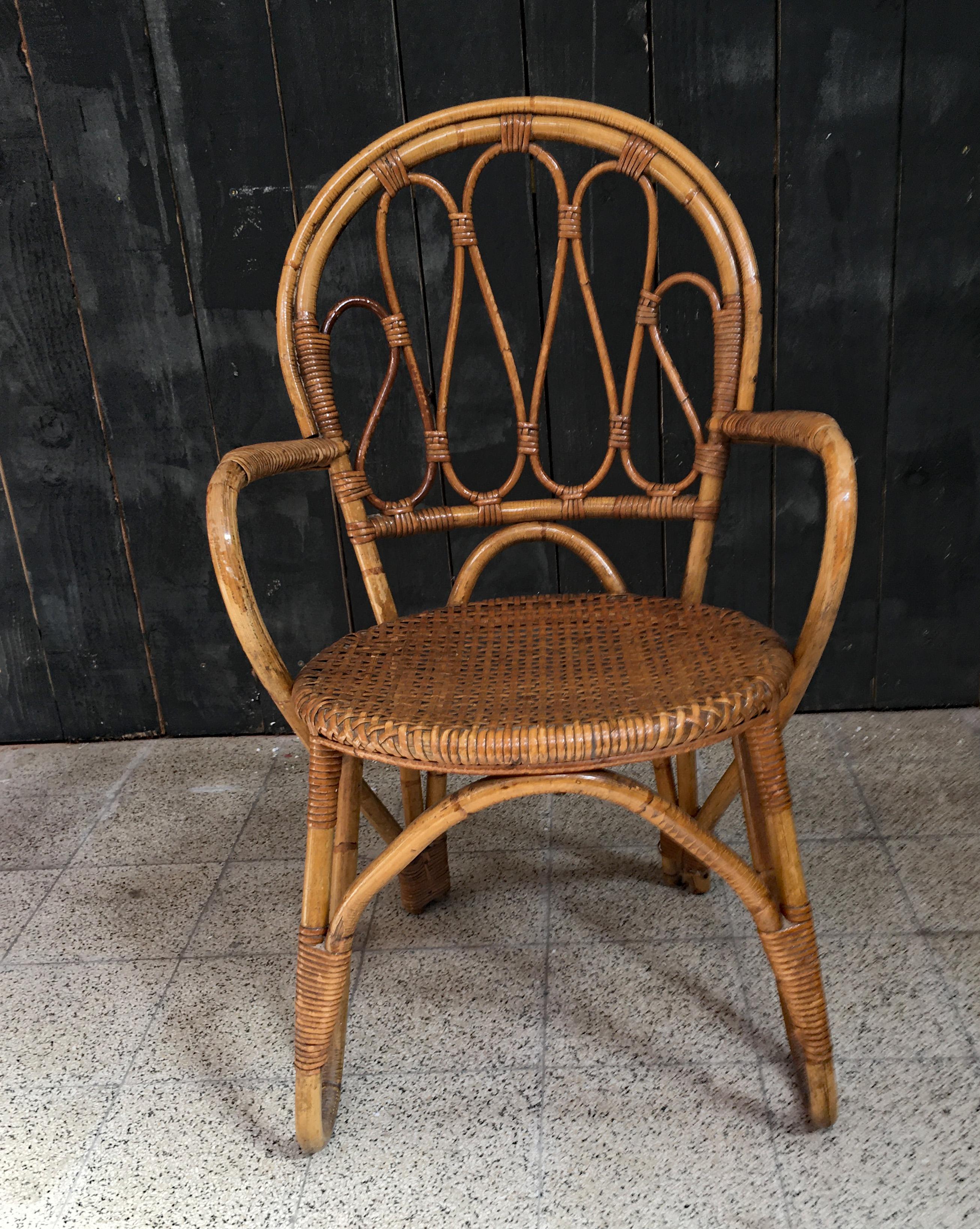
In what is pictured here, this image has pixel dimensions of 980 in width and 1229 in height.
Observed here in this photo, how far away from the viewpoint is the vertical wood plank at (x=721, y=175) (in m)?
1.46

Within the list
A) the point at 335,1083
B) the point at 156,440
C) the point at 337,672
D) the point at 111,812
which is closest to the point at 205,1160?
the point at 335,1083

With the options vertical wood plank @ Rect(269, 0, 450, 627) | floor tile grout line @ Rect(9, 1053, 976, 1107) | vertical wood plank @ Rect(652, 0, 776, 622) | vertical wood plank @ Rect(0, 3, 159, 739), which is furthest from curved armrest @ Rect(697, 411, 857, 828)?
vertical wood plank @ Rect(0, 3, 159, 739)

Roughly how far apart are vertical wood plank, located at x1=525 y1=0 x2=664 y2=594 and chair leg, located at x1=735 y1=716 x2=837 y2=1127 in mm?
782

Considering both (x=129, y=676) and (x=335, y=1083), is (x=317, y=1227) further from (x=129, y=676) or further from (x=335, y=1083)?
(x=129, y=676)

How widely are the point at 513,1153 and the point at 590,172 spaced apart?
99cm

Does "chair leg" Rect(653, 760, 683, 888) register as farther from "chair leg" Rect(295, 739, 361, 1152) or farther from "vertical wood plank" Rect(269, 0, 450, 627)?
"vertical wood plank" Rect(269, 0, 450, 627)

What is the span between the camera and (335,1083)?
1.03 m

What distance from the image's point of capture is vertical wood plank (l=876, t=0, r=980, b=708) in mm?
1456

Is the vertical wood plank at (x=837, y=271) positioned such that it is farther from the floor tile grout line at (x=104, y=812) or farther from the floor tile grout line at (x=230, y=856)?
the floor tile grout line at (x=104, y=812)

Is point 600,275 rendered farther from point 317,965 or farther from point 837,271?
point 317,965

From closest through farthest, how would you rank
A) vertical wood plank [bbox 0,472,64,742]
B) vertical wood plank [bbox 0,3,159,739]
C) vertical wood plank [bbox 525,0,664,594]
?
vertical wood plank [bbox 525,0,664,594]
vertical wood plank [bbox 0,3,159,739]
vertical wood plank [bbox 0,472,64,742]

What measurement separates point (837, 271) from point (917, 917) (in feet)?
3.00

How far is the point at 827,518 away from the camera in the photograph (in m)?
0.90

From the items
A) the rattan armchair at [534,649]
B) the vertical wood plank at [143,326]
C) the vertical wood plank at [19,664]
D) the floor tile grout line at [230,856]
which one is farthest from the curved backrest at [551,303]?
the vertical wood plank at [19,664]
